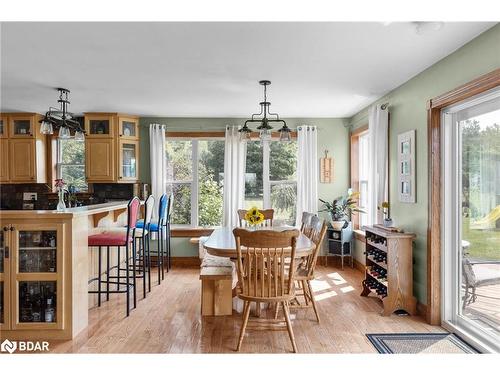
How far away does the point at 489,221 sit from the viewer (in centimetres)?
296

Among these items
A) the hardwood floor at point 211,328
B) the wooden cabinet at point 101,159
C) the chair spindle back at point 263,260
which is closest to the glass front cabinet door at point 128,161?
the wooden cabinet at point 101,159

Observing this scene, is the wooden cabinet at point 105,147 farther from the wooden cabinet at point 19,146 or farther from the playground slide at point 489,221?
the playground slide at point 489,221

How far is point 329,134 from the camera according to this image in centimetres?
621

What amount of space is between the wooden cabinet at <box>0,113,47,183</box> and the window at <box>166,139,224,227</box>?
6.52ft

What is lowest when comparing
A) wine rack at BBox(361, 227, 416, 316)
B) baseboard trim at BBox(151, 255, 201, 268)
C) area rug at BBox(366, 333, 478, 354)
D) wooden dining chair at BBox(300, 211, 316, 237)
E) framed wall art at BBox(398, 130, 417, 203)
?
area rug at BBox(366, 333, 478, 354)

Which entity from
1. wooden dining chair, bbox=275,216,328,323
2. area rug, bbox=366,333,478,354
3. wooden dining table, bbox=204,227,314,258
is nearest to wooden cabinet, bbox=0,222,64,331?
wooden dining table, bbox=204,227,314,258

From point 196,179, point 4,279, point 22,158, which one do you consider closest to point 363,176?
point 196,179

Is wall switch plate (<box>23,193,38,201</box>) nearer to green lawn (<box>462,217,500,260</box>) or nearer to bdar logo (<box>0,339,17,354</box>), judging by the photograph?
bdar logo (<box>0,339,17,354</box>)

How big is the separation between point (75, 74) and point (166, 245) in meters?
2.89

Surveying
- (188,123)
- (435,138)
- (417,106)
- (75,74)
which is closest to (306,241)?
(435,138)

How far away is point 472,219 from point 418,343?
1123 millimetres

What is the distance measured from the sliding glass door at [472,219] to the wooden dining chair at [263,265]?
1534 mm

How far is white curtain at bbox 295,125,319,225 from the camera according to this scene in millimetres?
6051
